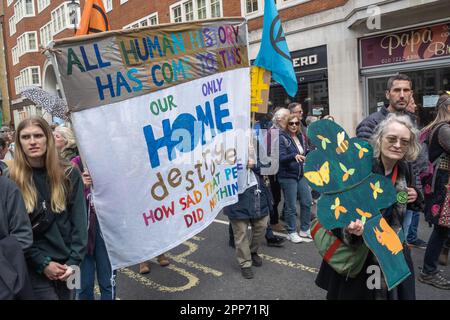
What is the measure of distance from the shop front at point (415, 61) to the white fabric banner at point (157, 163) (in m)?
8.02

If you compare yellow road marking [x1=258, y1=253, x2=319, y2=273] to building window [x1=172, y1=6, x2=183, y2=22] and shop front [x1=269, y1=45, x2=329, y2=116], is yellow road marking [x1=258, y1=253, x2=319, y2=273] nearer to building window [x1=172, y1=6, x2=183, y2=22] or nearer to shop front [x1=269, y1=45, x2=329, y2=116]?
shop front [x1=269, y1=45, x2=329, y2=116]

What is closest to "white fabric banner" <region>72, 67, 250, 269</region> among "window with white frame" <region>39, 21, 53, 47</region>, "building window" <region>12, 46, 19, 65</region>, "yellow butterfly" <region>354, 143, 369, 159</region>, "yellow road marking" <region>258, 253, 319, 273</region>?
"yellow road marking" <region>258, 253, 319, 273</region>

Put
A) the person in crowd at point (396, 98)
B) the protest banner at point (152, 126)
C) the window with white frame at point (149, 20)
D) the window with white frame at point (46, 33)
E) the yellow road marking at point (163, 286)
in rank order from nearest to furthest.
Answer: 1. the protest banner at point (152, 126)
2. the person in crowd at point (396, 98)
3. the yellow road marking at point (163, 286)
4. the window with white frame at point (149, 20)
5. the window with white frame at point (46, 33)

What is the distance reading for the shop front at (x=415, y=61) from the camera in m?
9.48

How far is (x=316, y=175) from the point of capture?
2.19 m

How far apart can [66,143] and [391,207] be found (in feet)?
10.3

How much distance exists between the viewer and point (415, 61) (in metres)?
9.94

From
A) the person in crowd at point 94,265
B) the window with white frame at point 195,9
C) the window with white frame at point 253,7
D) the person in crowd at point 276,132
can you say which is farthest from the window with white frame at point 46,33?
the person in crowd at point 94,265

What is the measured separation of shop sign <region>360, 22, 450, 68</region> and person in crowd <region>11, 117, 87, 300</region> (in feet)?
31.8

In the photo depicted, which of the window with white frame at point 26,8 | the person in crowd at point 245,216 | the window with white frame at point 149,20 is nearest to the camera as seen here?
the person in crowd at point 245,216

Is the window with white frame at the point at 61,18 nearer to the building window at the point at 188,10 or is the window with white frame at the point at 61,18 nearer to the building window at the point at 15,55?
the building window at the point at 15,55

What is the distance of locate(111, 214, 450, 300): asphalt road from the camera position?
3.77m

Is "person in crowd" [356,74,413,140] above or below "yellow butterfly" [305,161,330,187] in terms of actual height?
above

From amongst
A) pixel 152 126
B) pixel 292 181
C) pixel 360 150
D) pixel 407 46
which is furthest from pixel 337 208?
pixel 407 46
